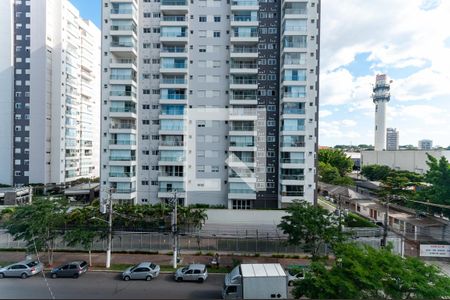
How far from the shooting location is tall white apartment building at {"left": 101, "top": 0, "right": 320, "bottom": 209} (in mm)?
23062

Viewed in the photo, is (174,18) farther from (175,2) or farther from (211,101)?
→ (211,101)

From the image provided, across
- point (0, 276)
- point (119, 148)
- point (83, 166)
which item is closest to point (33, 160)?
point (83, 166)

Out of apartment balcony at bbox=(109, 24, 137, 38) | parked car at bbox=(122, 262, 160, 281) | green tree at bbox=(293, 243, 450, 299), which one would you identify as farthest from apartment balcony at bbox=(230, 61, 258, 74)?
green tree at bbox=(293, 243, 450, 299)

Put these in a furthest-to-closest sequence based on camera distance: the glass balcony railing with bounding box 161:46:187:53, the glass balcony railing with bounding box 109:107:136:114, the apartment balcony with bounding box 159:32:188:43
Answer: the glass balcony railing with bounding box 161:46:187:53 → the glass balcony railing with bounding box 109:107:136:114 → the apartment balcony with bounding box 159:32:188:43

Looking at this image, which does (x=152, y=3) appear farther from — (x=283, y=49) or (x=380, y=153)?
(x=380, y=153)

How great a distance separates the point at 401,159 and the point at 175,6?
131 feet

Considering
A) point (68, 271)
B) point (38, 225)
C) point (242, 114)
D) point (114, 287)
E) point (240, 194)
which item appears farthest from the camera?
point (242, 114)

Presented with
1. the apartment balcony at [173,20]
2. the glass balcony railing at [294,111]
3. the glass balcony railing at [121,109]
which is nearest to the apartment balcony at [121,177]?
the glass balcony railing at [121,109]

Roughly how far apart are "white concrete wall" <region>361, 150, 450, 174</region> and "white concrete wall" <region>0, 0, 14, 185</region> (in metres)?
54.6

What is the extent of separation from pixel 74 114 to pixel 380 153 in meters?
49.1

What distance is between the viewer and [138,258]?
16.0 m

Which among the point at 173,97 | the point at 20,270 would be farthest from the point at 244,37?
the point at 20,270

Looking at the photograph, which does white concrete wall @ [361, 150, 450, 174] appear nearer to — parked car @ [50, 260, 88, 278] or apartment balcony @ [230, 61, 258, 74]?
apartment balcony @ [230, 61, 258, 74]

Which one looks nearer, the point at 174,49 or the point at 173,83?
the point at 173,83
